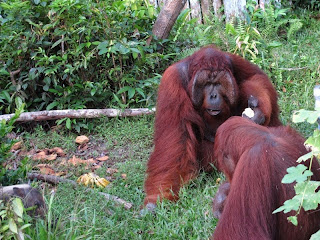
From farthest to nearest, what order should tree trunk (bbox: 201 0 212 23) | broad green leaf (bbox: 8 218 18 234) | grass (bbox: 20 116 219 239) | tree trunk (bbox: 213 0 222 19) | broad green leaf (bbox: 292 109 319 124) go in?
tree trunk (bbox: 201 0 212 23) < tree trunk (bbox: 213 0 222 19) < grass (bbox: 20 116 219 239) < broad green leaf (bbox: 8 218 18 234) < broad green leaf (bbox: 292 109 319 124)

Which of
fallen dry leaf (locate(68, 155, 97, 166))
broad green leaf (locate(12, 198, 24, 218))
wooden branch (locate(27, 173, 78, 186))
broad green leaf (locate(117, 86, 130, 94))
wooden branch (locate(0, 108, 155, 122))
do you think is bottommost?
fallen dry leaf (locate(68, 155, 97, 166))

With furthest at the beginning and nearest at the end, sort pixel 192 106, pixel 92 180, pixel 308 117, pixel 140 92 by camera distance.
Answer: pixel 140 92
pixel 92 180
pixel 192 106
pixel 308 117

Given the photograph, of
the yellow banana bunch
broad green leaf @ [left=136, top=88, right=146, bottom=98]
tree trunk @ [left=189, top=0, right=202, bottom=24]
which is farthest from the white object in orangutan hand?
tree trunk @ [left=189, top=0, right=202, bottom=24]

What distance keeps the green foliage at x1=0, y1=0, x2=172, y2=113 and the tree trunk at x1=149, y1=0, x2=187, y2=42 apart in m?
0.17

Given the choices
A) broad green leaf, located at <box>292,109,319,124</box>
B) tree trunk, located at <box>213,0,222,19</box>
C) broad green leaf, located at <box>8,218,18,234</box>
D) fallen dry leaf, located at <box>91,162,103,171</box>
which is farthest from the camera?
tree trunk, located at <box>213,0,222,19</box>

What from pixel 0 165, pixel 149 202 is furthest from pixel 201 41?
pixel 0 165

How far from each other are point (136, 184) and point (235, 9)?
2.88 metres

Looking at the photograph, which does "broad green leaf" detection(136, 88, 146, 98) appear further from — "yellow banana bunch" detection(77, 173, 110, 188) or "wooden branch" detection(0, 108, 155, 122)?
"yellow banana bunch" detection(77, 173, 110, 188)

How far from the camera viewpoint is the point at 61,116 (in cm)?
508

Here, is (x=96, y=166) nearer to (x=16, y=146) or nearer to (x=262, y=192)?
(x=16, y=146)

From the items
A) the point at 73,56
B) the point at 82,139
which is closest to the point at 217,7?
the point at 73,56

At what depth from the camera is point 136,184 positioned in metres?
4.25

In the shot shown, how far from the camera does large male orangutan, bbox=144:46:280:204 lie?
3.84 meters

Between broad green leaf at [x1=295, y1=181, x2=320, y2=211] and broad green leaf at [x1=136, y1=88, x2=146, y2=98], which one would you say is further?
broad green leaf at [x1=136, y1=88, x2=146, y2=98]
